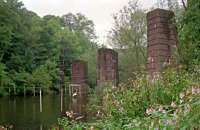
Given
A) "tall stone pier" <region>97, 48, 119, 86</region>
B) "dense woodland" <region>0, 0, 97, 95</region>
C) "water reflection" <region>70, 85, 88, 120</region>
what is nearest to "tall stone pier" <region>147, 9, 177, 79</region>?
"tall stone pier" <region>97, 48, 119, 86</region>

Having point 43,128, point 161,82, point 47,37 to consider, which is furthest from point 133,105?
point 47,37

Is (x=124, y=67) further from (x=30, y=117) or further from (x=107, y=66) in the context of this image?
(x=107, y=66)

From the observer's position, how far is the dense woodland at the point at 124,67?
2842 millimetres

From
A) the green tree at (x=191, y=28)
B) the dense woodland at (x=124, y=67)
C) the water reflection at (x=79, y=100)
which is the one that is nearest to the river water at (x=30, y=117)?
the water reflection at (x=79, y=100)

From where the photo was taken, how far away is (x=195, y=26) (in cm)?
950

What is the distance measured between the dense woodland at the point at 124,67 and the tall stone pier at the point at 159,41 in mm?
239

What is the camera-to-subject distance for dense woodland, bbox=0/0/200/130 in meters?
2.84

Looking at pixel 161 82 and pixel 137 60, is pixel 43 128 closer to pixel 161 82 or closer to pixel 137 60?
pixel 137 60

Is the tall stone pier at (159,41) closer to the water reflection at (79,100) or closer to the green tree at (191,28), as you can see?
the green tree at (191,28)

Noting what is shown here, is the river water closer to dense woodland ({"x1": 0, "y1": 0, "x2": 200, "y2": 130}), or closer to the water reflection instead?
the water reflection

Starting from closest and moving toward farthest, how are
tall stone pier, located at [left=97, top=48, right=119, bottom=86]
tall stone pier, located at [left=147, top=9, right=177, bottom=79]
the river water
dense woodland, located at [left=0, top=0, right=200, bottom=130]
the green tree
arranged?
1. dense woodland, located at [left=0, top=0, right=200, bottom=130]
2. tall stone pier, located at [left=147, top=9, right=177, bottom=79]
3. tall stone pier, located at [left=97, top=48, right=119, bottom=86]
4. the green tree
5. the river water

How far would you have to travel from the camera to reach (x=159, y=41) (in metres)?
6.02

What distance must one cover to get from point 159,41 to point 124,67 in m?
14.3

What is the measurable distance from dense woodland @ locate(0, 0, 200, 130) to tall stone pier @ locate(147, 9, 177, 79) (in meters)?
0.24
